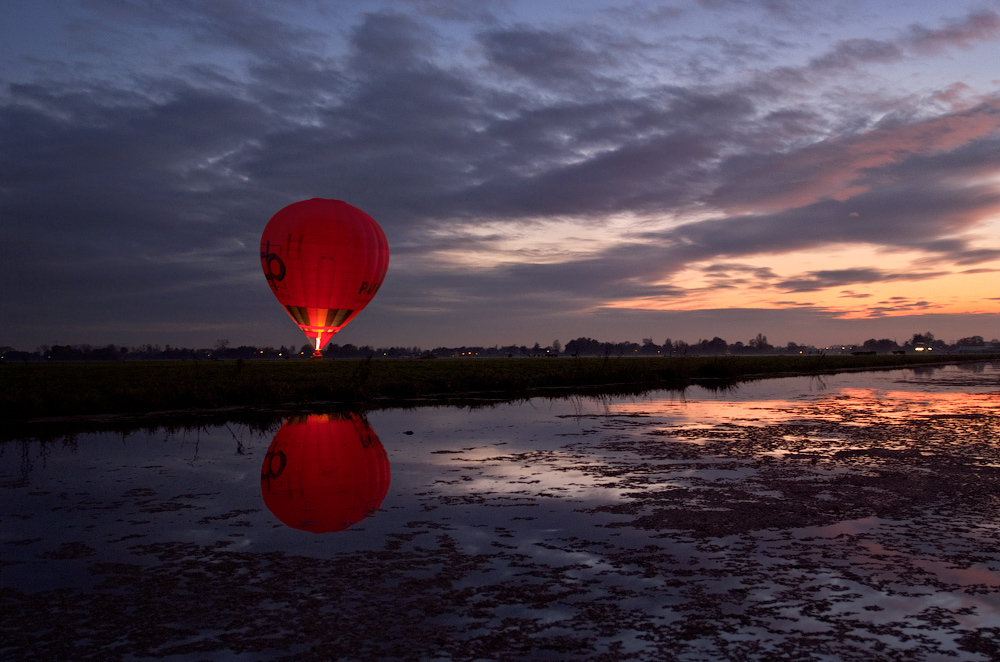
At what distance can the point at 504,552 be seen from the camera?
6133 mm

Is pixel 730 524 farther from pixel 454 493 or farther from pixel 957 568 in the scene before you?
pixel 454 493

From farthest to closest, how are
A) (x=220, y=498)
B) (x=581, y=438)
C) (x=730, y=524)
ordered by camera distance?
(x=581, y=438) → (x=220, y=498) → (x=730, y=524)

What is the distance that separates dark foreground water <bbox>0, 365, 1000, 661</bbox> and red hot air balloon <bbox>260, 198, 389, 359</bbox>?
690 inches

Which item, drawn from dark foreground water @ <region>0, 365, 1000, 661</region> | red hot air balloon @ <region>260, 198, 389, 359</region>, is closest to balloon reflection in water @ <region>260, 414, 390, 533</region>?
dark foreground water @ <region>0, 365, 1000, 661</region>

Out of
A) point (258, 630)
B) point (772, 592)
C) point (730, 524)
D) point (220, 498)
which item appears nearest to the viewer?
point (258, 630)

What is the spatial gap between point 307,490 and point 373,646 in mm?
4951

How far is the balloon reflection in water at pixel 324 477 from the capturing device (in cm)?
762

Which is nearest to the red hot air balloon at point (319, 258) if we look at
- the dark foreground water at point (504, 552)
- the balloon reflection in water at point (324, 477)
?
the balloon reflection in water at point (324, 477)

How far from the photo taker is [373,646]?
423 centimetres

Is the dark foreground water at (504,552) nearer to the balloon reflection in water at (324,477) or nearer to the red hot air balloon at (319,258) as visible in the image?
the balloon reflection in water at (324,477)

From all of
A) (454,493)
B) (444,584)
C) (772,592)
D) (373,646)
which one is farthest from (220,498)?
(772,592)

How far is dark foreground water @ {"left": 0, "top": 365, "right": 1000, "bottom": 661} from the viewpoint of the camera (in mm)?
4344

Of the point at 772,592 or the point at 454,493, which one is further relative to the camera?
the point at 454,493

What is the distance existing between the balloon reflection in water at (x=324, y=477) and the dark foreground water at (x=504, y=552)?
64 mm
